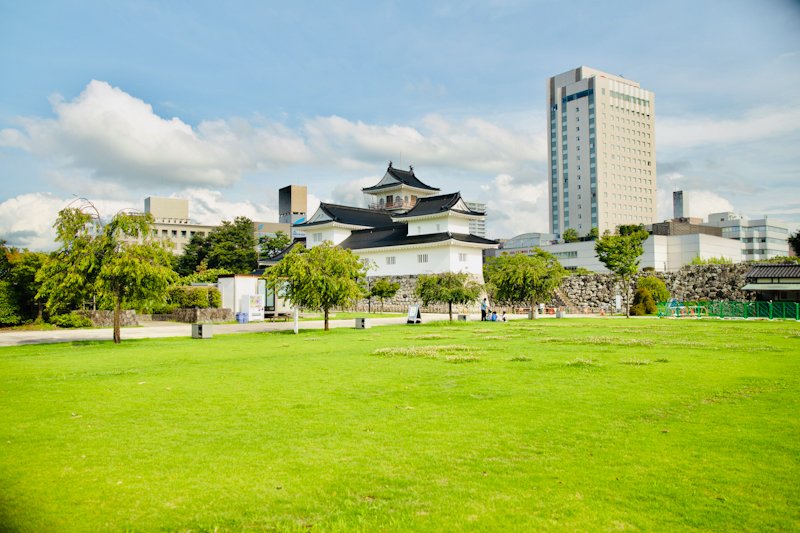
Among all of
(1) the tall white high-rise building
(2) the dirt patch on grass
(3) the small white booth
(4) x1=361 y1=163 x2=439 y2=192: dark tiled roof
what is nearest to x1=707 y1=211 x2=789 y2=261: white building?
(1) the tall white high-rise building

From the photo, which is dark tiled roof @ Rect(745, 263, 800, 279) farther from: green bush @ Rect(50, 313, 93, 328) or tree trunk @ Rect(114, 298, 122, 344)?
green bush @ Rect(50, 313, 93, 328)

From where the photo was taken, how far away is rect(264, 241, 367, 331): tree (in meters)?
25.4

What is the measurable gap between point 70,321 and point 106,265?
13.2 metres

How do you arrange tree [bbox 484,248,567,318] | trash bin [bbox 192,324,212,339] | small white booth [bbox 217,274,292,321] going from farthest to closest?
tree [bbox 484,248,567,318] < small white booth [bbox 217,274,292,321] < trash bin [bbox 192,324,212,339]

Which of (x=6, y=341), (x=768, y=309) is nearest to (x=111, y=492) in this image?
(x=6, y=341)

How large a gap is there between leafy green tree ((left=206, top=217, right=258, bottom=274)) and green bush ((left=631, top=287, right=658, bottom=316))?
49051mm

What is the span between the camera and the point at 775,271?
4181 cm

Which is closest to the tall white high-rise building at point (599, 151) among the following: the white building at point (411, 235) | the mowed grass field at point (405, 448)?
the white building at point (411, 235)

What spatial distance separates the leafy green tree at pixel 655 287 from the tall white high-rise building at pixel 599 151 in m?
91.0

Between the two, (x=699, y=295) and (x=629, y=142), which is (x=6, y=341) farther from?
(x=629, y=142)

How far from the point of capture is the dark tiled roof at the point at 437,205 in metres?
55.4

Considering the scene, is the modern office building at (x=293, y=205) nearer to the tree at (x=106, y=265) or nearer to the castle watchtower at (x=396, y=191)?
the castle watchtower at (x=396, y=191)

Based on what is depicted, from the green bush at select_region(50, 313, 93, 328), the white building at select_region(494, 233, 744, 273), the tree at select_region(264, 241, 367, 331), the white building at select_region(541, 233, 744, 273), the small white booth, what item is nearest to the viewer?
the tree at select_region(264, 241, 367, 331)

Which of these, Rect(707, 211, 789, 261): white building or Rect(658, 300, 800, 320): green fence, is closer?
Rect(658, 300, 800, 320): green fence
